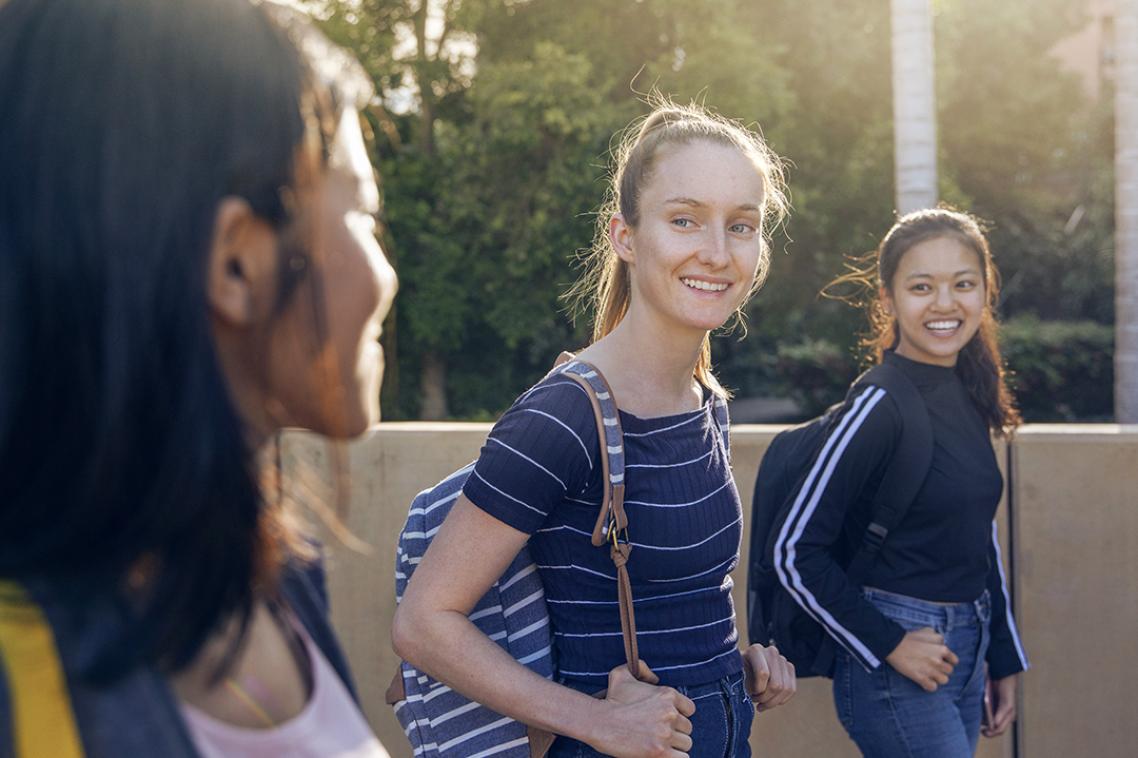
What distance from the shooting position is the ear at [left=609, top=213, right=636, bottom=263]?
2.66 metres

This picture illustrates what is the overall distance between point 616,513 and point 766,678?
65 centimetres

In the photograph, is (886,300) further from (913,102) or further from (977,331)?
(913,102)

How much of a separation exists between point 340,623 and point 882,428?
264cm

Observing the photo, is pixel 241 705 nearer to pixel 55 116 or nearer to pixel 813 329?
pixel 55 116

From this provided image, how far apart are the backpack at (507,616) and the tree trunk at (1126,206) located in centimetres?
595

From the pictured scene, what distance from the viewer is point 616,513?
2.22 meters

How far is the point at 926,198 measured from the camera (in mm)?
7297

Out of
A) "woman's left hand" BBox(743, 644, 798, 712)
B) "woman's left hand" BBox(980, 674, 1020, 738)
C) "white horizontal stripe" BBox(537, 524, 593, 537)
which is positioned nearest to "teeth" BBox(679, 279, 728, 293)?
"white horizontal stripe" BBox(537, 524, 593, 537)

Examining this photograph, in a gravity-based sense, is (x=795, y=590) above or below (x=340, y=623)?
above

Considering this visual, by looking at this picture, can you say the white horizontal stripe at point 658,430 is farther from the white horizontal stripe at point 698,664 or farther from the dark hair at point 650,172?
the white horizontal stripe at point 698,664

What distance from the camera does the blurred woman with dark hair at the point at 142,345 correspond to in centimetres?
93

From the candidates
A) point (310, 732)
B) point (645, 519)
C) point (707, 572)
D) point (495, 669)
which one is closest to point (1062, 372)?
point (707, 572)

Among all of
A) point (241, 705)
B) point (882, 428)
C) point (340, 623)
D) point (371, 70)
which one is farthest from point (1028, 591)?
point (371, 70)

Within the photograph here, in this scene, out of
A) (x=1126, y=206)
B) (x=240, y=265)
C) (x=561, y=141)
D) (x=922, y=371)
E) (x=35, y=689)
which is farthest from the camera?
(x=561, y=141)
